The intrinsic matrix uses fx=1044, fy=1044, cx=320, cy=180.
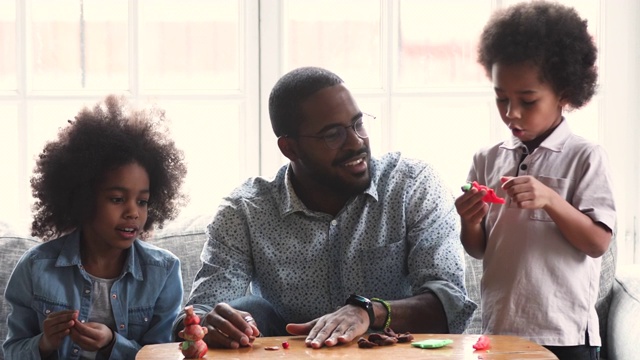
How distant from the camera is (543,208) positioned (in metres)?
2.44

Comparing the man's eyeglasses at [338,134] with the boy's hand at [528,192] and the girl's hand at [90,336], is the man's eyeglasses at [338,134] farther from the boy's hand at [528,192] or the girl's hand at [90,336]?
the girl's hand at [90,336]

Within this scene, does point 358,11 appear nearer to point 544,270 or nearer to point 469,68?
point 469,68

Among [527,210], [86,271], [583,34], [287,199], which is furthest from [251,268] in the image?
[583,34]

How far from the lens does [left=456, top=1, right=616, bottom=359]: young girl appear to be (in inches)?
98.5

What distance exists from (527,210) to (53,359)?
1.28 metres

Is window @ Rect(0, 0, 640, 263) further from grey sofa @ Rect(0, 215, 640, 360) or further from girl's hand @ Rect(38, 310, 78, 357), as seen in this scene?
girl's hand @ Rect(38, 310, 78, 357)

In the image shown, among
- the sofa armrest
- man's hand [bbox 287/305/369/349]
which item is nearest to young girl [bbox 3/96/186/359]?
man's hand [bbox 287/305/369/349]

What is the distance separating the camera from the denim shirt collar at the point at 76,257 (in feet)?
9.19

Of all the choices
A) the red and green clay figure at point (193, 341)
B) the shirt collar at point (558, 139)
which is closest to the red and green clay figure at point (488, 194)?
the shirt collar at point (558, 139)

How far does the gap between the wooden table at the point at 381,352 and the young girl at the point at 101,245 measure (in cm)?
51

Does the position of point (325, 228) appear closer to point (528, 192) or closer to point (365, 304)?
point (365, 304)

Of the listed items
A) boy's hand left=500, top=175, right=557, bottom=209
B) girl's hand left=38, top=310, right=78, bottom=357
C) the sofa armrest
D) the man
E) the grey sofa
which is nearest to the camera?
boy's hand left=500, top=175, right=557, bottom=209

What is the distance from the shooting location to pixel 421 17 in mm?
3709

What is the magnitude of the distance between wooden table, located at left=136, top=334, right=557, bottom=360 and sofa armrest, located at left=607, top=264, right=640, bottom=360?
2.59 feet
